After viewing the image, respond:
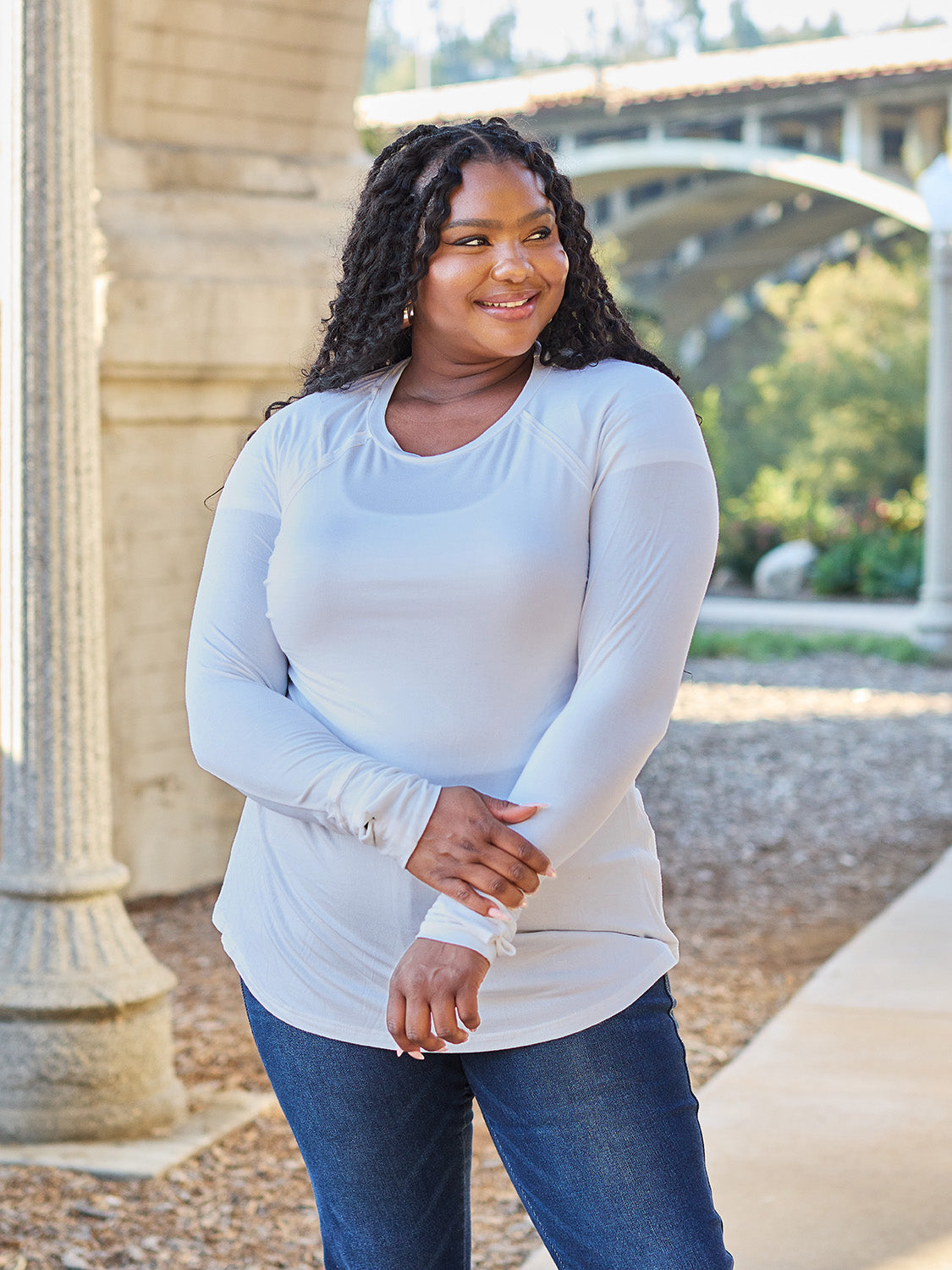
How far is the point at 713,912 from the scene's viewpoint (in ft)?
17.6

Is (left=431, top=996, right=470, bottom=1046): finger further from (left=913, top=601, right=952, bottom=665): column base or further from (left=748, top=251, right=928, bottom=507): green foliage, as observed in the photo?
(left=748, top=251, right=928, bottom=507): green foliage

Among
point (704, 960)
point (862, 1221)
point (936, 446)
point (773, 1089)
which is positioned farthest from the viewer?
point (936, 446)

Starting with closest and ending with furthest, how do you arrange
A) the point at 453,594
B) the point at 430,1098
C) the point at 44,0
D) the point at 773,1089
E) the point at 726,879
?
the point at 453,594
the point at 430,1098
the point at 44,0
the point at 773,1089
the point at 726,879

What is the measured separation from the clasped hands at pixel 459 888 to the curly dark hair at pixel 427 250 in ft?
1.50

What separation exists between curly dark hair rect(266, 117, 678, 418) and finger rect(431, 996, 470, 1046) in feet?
2.03

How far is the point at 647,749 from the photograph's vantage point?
1453mm

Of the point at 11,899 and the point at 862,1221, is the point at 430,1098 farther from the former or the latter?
the point at 11,899

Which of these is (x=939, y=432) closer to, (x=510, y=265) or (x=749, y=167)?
(x=510, y=265)

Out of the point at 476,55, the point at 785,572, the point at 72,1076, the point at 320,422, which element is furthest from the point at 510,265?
the point at 476,55

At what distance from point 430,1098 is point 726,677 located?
9464mm

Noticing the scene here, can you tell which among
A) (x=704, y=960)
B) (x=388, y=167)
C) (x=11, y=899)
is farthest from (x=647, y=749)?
(x=704, y=960)

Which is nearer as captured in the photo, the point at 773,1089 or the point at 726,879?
the point at 773,1089

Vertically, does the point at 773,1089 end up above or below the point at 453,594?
below

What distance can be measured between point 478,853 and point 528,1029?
0.19 metres
